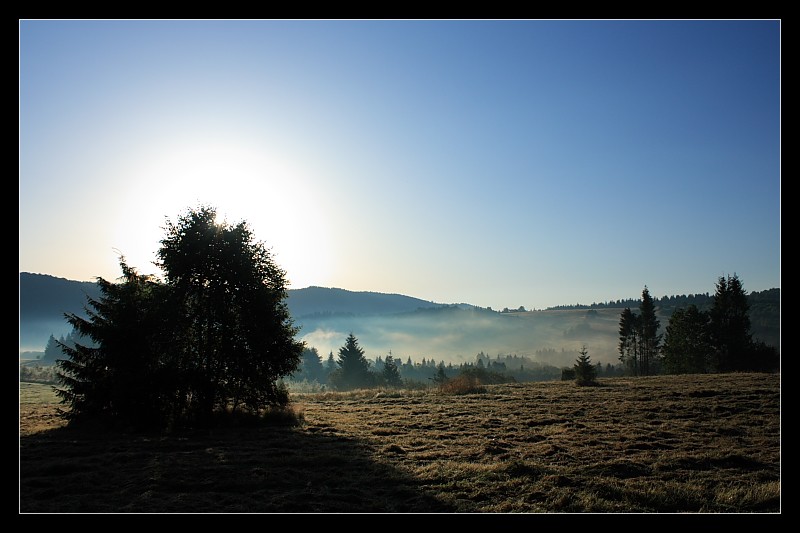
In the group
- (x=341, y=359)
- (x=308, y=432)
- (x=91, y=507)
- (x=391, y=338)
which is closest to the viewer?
(x=91, y=507)

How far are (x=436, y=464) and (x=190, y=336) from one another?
1346 centimetres

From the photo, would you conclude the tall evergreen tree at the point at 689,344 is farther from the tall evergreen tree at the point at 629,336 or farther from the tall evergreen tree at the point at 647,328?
the tall evergreen tree at the point at 629,336

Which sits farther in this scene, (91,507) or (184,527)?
(91,507)

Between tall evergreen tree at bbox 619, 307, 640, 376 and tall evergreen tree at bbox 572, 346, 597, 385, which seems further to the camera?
tall evergreen tree at bbox 619, 307, 640, 376

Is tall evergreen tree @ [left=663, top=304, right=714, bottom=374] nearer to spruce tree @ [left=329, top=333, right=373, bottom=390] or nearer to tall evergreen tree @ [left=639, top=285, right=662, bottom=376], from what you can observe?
tall evergreen tree @ [left=639, top=285, right=662, bottom=376]

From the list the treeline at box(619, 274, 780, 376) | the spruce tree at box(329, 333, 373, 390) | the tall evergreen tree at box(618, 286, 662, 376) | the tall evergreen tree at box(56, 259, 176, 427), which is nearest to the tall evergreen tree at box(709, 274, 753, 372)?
the treeline at box(619, 274, 780, 376)

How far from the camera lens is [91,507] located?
935 cm

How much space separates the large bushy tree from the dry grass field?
173 cm

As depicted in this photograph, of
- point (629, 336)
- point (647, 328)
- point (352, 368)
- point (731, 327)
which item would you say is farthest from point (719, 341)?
point (352, 368)

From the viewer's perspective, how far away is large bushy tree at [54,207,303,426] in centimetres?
1914
